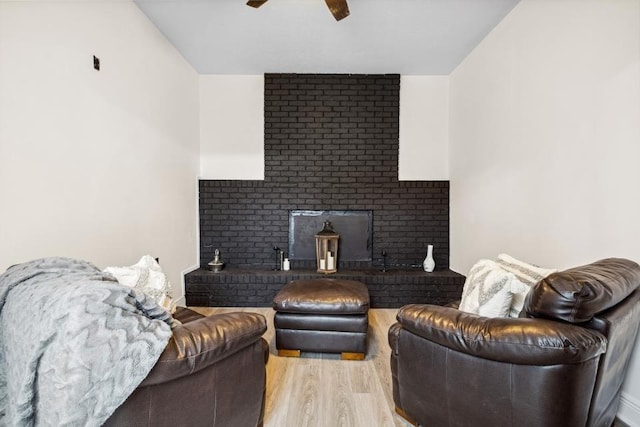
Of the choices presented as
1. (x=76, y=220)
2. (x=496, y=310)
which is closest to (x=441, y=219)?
(x=496, y=310)

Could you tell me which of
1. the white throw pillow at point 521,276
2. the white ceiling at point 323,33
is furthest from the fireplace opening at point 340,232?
the white throw pillow at point 521,276

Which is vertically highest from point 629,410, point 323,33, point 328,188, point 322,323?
point 323,33

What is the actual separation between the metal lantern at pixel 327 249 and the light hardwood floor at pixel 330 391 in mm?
1281

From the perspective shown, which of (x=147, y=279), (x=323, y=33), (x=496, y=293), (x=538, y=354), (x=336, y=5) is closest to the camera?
(x=538, y=354)

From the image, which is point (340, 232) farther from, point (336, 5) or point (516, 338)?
point (516, 338)

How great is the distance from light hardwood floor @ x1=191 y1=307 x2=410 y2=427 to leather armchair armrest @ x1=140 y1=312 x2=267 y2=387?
2.36 ft

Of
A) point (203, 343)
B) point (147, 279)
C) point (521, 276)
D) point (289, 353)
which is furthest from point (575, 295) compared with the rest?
point (147, 279)

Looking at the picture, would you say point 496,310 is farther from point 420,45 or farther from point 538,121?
point 420,45

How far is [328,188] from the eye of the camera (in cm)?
407

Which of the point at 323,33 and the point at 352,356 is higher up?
the point at 323,33

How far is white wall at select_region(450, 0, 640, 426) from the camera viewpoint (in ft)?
5.49

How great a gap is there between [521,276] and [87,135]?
2843 millimetres

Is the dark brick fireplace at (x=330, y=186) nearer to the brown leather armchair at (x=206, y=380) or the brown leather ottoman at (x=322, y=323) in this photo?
the brown leather ottoman at (x=322, y=323)

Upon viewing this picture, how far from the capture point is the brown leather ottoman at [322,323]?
7.86 ft
